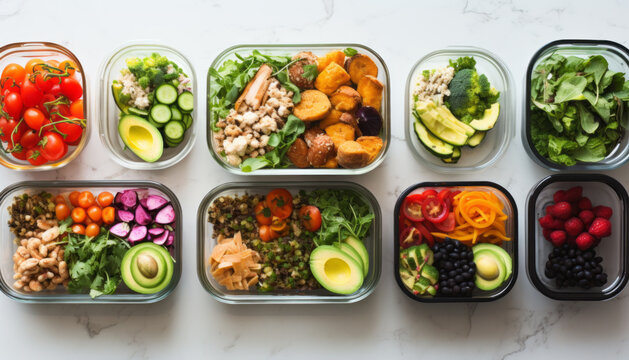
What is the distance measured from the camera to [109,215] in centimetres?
209

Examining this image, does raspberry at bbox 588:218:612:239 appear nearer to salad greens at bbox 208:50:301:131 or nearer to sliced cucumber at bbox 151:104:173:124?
salad greens at bbox 208:50:301:131

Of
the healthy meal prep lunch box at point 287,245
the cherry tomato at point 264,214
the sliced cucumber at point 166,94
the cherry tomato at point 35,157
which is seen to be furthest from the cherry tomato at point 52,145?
the cherry tomato at point 264,214

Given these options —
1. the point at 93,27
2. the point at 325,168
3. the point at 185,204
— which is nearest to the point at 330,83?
the point at 325,168

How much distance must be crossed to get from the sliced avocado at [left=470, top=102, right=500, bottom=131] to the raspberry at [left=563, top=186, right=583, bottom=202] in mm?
472

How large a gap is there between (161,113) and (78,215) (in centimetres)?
61

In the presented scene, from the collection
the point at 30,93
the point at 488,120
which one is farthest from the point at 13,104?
the point at 488,120

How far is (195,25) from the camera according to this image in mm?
2240

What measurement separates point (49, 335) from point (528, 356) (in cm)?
233

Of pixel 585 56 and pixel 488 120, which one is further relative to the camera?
pixel 585 56

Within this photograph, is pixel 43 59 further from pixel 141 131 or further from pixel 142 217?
pixel 142 217

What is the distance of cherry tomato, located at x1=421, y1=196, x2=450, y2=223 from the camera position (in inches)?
80.3

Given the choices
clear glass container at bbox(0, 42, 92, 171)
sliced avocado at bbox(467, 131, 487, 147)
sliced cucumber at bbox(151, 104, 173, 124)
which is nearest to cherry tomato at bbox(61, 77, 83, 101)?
clear glass container at bbox(0, 42, 92, 171)

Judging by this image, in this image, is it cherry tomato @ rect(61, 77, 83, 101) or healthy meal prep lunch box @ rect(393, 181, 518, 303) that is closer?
healthy meal prep lunch box @ rect(393, 181, 518, 303)

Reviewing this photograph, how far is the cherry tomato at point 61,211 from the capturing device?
211 centimetres
